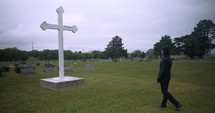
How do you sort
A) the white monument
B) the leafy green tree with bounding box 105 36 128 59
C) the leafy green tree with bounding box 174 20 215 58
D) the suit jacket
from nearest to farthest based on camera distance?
the suit jacket < the white monument < the leafy green tree with bounding box 174 20 215 58 < the leafy green tree with bounding box 105 36 128 59

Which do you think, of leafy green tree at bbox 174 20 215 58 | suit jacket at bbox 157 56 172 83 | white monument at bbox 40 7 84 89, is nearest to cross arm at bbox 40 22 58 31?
white monument at bbox 40 7 84 89

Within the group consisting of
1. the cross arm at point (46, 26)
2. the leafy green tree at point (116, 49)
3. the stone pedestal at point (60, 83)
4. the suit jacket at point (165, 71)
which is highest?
the leafy green tree at point (116, 49)

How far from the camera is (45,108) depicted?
18.0ft

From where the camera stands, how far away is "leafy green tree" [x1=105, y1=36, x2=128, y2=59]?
266 ft

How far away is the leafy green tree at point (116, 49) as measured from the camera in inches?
3188

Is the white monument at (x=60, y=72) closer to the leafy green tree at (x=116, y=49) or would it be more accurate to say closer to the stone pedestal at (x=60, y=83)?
the stone pedestal at (x=60, y=83)

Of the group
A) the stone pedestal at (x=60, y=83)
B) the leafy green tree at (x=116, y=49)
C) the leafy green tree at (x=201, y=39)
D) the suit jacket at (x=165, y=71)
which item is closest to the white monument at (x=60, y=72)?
the stone pedestal at (x=60, y=83)

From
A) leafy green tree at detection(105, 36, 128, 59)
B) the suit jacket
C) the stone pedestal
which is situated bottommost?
the stone pedestal

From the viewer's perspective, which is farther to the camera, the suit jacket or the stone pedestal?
the stone pedestal

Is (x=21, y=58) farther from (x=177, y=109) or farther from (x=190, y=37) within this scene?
(x=190, y=37)

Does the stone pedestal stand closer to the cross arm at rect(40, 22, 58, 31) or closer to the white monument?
the white monument

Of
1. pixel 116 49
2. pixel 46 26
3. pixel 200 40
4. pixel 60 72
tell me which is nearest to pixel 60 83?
pixel 60 72

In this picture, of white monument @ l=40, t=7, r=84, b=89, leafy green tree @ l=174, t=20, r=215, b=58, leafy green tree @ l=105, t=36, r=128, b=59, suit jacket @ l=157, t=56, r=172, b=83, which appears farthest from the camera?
leafy green tree @ l=105, t=36, r=128, b=59

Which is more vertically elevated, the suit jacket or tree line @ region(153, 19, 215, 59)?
tree line @ region(153, 19, 215, 59)
